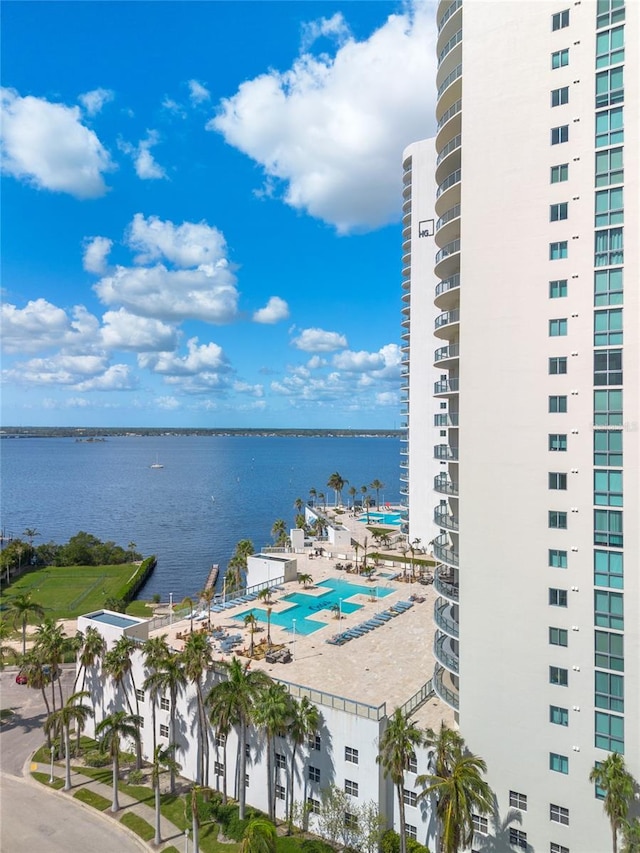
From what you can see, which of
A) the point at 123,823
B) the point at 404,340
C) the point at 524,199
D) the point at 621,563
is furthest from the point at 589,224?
the point at 404,340

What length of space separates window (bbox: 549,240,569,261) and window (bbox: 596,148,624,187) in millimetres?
3300

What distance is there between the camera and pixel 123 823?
35.7 meters

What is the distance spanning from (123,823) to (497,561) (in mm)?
31114

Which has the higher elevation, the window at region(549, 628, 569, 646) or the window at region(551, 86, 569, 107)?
the window at region(551, 86, 569, 107)

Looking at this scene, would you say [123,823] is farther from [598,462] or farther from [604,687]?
[598,462]

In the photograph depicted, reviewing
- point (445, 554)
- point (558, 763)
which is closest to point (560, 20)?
point (445, 554)

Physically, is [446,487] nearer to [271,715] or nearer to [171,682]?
[271,715]

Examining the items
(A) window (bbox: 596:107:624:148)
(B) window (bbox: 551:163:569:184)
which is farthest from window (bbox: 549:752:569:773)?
(A) window (bbox: 596:107:624:148)

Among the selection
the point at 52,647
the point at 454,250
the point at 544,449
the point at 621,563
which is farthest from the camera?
the point at 52,647

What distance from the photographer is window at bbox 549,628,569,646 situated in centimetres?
2802

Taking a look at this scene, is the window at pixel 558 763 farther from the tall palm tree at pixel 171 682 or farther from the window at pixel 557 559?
the tall palm tree at pixel 171 682

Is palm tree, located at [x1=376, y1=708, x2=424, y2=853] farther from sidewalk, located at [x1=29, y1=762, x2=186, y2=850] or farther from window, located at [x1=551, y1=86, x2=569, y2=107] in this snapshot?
window, located at [x1=551, y1=86, x2=569, y2=107]

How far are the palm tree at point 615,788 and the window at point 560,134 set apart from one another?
32.2 meters

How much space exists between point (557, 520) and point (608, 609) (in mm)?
4997
